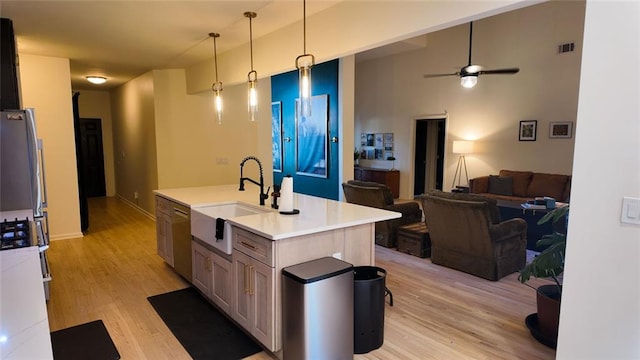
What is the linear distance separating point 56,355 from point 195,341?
0.90 meters

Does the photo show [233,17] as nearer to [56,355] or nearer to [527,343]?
[56,355]

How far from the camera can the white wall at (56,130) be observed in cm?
512

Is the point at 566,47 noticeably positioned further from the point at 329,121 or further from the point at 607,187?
the point at 607,187

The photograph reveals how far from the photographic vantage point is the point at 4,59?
3.49 meters

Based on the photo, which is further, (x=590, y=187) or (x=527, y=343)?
(x=527, y=343)

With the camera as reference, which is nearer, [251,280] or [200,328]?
[251,280]

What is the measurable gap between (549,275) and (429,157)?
7.27 meters

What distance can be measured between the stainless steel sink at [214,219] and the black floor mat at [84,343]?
0.97 meters

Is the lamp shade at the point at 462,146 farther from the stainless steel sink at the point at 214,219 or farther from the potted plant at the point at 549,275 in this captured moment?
the stainless steel sink at the point at 214,219

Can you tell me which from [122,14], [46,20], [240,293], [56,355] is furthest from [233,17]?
[56,355]

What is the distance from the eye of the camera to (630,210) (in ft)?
5.48

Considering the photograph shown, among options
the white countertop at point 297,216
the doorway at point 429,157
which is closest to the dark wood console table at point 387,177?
the doorway at point 429,157

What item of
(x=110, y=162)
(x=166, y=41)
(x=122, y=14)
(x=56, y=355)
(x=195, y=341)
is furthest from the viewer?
(x=110, y=162)

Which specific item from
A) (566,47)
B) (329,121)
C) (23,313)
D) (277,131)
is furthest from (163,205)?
(566,47)
